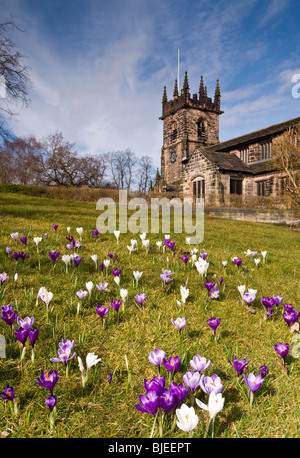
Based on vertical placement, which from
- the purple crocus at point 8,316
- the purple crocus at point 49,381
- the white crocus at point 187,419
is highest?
the purple crocus at point 8,316

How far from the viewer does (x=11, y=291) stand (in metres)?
2.64

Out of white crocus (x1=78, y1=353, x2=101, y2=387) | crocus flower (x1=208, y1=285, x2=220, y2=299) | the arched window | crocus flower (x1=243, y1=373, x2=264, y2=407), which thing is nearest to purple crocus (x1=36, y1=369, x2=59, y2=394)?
white crocus (x1=78, y1=353, x2=101, y2=387)

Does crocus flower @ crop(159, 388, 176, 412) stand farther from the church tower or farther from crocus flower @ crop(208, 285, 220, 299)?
the church tower

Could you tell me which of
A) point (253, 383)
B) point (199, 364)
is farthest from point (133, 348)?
point (253, 383)

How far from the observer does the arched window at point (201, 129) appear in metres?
41.7

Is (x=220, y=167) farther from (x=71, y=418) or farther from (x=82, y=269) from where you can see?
(x=71, y=418)

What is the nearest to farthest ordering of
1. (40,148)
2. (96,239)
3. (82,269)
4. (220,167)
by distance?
(82,269)
(96,239)
(220,167)
(40,148)

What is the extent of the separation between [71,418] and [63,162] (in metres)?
36.8

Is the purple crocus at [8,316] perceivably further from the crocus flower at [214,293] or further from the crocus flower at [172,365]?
the crocus flower at [214,293]

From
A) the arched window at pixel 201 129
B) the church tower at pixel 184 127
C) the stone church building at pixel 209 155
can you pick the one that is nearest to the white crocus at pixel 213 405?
the stone church building at pixel 209 155

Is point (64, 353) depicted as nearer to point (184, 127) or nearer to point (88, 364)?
point (88, 364)

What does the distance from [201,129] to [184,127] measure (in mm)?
3235

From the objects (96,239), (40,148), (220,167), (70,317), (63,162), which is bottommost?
(70,317)
